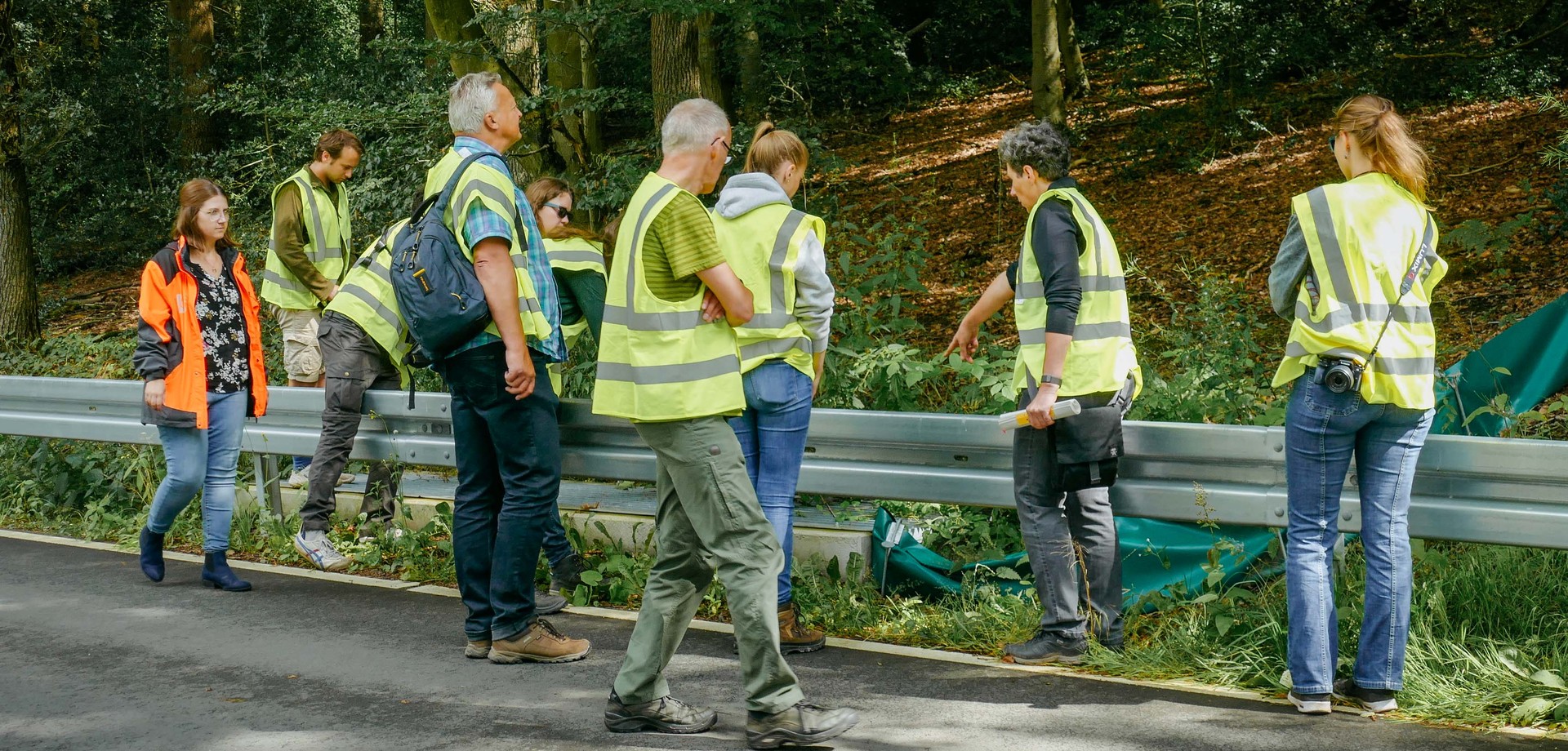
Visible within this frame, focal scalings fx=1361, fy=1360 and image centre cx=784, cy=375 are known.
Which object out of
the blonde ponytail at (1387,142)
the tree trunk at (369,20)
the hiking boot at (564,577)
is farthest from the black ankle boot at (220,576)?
the tree trunk at (369,20)

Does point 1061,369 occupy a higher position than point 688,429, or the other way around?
point 1061,369

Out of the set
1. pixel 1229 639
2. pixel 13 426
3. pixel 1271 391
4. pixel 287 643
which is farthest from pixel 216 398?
pixel 1271 391

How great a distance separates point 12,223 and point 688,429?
10630 millimetres

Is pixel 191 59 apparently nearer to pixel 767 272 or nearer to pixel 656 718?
pixel 767 272

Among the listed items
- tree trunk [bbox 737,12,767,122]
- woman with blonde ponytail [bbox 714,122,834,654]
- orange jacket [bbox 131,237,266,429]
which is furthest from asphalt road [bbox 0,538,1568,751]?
tree trunk [bbox 737,12,767,122]

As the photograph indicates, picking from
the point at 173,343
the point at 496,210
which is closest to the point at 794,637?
the point at 496,210

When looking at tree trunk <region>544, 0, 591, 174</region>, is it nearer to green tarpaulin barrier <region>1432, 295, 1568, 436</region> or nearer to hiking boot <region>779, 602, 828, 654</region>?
hiking boot <region>779, 602, 828, 654</region>

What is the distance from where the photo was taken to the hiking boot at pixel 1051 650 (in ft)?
15.4

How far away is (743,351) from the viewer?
4.77m

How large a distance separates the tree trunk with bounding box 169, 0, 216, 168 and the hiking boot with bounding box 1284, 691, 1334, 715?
54.1ft

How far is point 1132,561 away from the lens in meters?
5.25

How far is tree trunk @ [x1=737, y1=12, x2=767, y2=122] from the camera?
13250 millimetres

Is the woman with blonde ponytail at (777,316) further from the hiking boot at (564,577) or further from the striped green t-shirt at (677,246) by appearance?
the hiking boot at (564,577)

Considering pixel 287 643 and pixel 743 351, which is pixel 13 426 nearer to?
pixel 287 643
